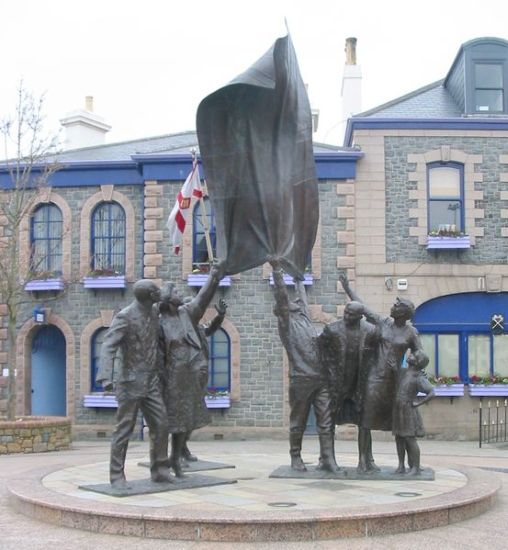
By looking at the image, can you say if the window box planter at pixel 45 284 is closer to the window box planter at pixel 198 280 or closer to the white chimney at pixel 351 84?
the window box planter at pixel 198 280

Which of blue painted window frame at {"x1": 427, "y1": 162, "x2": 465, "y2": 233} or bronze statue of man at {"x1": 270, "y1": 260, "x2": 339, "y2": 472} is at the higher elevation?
blue painted window frame at {"x1": 427, "y1": 162, "x2": 465, "y2": 233}

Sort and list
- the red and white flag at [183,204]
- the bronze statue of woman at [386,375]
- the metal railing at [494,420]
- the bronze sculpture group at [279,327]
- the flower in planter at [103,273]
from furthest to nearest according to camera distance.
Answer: the flower in planter at [103,273] → the metal railing at [494,420] → the red and white flag at [183,204] → the bronze statue of woman at [386,375] → the bronze sculpture group at [279,327]

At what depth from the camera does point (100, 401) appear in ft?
71.8

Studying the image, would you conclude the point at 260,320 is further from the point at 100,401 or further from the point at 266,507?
Answer: the point at 266,507

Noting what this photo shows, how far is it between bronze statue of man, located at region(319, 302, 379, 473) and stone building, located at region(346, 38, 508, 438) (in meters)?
10.7

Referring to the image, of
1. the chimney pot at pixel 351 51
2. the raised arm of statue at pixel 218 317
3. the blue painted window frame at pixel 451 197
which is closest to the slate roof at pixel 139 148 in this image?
the blue painted window frame at pixel 451 197

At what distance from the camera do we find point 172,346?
1057cm

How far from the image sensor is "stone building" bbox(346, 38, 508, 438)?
72.1 feet

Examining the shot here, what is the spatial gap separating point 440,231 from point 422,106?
13.8 ft

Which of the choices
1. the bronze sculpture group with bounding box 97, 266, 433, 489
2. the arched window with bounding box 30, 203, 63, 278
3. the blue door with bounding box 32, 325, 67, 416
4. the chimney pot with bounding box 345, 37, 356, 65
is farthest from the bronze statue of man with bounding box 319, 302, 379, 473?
the chimney pot with bounding box 345, 37, 356, 65

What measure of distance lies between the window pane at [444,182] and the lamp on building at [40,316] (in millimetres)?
10194

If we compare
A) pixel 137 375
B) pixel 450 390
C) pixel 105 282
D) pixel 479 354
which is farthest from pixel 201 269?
pixel 137 375

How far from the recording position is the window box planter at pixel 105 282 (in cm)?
2231

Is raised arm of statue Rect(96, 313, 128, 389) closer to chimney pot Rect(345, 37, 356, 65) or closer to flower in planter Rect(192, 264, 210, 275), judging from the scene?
flower in planter Rect(192, 264, 210, 275)
